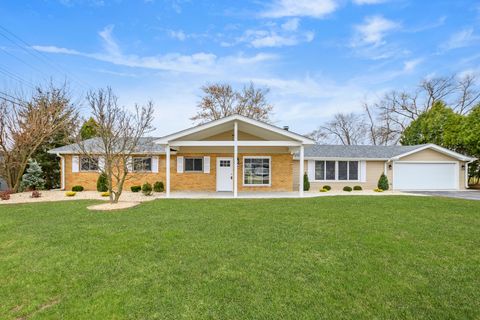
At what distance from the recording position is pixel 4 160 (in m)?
15.9

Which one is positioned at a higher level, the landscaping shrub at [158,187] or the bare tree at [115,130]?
the bare tree at [115,130]

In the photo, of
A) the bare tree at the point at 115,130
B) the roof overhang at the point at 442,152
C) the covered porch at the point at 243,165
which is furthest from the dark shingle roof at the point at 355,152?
the bare tree at the point at 115,130

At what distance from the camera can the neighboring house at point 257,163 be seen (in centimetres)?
1348

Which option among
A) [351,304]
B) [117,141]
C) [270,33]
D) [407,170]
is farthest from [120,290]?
[407,170]

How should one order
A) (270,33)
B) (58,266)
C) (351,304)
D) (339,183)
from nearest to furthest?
(351,304), (58,266), (270,33), (339,183)

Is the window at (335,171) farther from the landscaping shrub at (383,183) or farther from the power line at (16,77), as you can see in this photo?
the power line at (16,77)

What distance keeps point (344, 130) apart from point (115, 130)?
1347 inches

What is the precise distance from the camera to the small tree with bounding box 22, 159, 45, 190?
16.3 meters

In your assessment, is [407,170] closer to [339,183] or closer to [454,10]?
[339,183]

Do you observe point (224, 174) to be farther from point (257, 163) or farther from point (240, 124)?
point (240, 124)

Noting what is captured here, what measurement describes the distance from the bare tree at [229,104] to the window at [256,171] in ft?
49.2

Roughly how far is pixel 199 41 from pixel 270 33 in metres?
4.38

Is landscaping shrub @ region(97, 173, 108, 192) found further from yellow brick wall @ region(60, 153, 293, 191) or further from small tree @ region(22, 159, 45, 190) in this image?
small tree @ region(22, 159, 45, 190)

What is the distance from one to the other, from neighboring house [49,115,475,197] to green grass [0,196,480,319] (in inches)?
244
